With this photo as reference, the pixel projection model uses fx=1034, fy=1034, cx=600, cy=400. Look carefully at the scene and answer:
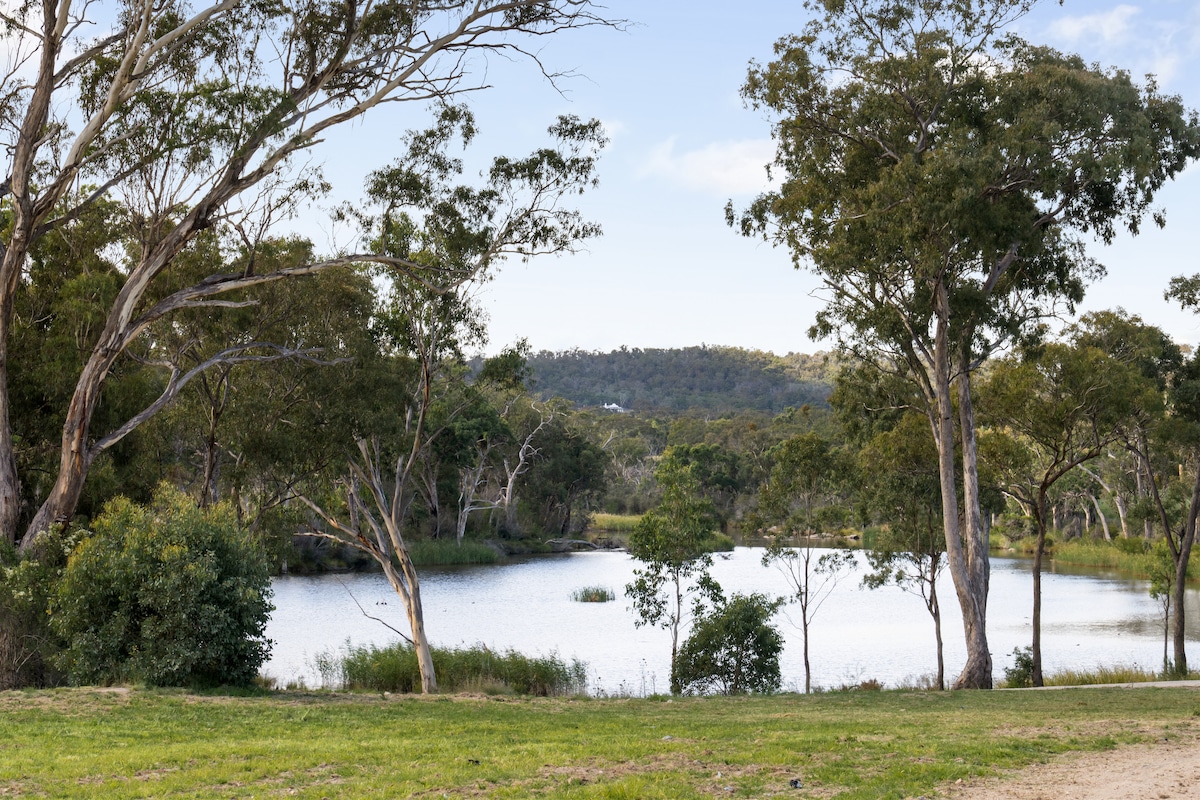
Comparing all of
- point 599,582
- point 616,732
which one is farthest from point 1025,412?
point 599,582

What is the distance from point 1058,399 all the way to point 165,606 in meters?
15.2

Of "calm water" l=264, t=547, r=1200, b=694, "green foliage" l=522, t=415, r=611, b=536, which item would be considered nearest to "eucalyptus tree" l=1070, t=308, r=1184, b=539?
"calm water" l=264, t=547, r=1200, b=694

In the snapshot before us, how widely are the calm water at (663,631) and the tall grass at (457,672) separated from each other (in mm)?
559

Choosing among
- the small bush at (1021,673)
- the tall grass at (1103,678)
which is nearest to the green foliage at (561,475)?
the small bush at (1021,673)

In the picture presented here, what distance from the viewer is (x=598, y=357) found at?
154m

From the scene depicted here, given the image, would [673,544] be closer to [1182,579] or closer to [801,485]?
[801,485]

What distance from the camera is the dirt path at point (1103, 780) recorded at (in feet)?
20.0

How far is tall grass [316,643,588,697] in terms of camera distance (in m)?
17.3

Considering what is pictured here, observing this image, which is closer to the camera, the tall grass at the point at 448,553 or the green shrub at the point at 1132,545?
the green shrub at the point at 1132,545

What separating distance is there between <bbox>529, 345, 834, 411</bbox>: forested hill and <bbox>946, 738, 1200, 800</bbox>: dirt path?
12013cm

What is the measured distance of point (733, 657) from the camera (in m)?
17.5

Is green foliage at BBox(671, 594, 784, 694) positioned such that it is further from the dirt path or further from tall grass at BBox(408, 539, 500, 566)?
tall grass at BBox(408, 539, 500, 566)

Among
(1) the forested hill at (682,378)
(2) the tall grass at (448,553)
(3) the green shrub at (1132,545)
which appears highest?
(1) the forested hill at (682,378)

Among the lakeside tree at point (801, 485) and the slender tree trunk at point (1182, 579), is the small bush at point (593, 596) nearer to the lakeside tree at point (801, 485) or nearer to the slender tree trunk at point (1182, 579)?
the lakeside tree at point (801, 485)
